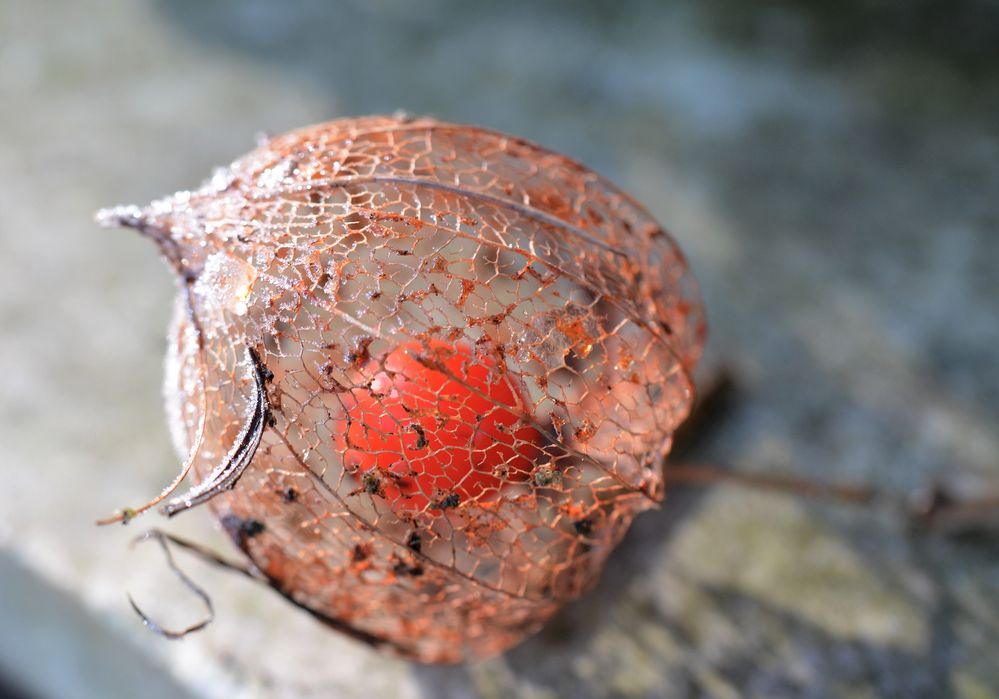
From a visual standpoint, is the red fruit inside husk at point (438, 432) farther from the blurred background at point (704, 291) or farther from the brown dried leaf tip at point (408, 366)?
the blurred background at point (704, 291)

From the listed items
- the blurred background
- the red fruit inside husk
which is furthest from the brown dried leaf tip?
the blurred background

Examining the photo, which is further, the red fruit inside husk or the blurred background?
the blurred background

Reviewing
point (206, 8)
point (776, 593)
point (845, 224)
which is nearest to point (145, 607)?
point (776, 593)

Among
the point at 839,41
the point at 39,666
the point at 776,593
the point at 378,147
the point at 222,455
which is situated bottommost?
the point at 39,666

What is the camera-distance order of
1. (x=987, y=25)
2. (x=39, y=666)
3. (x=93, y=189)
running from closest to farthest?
(x=39, y=666) < (x=93, y=189) < (x=987, y=25)

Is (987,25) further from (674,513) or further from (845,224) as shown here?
(674,513)

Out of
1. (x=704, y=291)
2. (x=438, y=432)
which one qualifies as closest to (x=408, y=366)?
(x=438, y=432)

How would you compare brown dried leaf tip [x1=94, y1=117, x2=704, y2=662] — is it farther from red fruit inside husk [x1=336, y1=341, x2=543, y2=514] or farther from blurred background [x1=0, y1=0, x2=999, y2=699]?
blurred background [x1=0, y1=0, x2=999, y2=699]
